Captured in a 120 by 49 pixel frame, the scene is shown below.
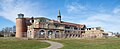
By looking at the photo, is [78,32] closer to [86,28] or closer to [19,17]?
[86,28]

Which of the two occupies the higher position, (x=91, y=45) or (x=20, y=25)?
(x=20, y=25)

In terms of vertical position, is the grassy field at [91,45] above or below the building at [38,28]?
below

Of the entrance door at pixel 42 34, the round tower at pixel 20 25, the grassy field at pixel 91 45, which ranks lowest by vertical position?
the grassy field at pixel 91 45

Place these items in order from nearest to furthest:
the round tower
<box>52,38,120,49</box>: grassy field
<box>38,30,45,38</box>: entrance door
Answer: <box>52,38,120,49</box>: grassy field, <box>38,30,45,38</box>: entrance door, the round tower

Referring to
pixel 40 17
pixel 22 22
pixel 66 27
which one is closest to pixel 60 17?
pixel 66 27

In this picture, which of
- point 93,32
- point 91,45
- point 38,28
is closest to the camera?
point 91,45

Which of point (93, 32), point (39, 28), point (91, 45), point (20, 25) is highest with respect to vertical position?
point (20, 25)

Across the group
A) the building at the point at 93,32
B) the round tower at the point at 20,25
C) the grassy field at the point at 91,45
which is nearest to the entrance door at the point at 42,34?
the round tower at the point at 20,25

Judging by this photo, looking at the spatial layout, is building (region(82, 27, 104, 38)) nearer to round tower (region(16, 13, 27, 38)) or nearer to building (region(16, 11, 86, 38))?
building (region(16, 11, 86, 38))

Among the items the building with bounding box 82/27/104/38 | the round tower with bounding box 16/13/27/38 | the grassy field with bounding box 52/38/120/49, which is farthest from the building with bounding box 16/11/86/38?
the grassy field with bounding box 52/38/120/49

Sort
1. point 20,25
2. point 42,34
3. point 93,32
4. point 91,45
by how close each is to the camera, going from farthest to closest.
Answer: point 93,32 → point 20,25 → point 42,34 → point 91,45

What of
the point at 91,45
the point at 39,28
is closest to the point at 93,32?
the point at 39,28

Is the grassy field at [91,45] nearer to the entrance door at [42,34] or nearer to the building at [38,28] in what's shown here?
the entrance door at [42,34]

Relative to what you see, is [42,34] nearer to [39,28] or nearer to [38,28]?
[39,28]
